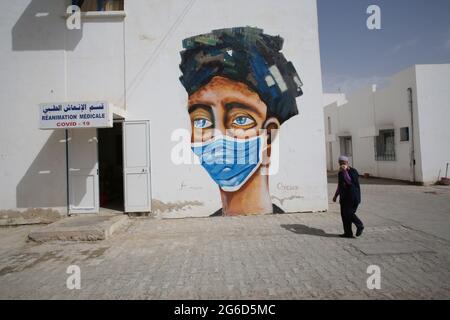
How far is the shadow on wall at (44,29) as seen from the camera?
344 inches

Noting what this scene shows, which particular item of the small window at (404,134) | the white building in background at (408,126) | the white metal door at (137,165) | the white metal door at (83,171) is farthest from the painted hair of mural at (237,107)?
the small window at (404,134)

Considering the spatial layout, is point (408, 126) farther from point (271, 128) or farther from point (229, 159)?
point (229, 159)

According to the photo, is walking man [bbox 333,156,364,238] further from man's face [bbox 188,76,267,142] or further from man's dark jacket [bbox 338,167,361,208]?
man's face [bbox 188,76,267,142]

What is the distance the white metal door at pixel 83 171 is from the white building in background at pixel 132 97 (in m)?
0.03

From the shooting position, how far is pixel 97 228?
6.88 meters

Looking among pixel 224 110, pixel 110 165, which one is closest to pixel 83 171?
pixel 110 165

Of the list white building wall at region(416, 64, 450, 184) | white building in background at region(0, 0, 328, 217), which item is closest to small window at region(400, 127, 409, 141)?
white building wall at region(416, 64, 450, 184)

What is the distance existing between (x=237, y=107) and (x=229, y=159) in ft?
4.86

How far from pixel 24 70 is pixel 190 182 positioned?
5.63 metres

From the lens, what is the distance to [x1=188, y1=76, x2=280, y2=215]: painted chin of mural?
870cm

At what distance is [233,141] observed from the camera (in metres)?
8.71

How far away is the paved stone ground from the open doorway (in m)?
3.43

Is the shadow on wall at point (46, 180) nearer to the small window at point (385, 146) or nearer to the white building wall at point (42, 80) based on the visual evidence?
the white building wall at point (42, 80)
